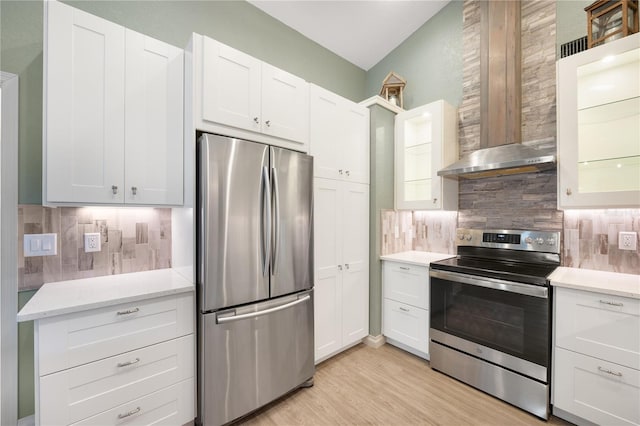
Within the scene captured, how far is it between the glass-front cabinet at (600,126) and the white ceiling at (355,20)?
5.33 feet

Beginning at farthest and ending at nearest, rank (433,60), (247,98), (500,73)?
(433,60) → (500,73) → (247,98)

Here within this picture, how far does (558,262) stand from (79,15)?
3688 mm

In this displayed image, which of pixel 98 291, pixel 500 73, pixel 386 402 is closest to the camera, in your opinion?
pixel 98 291

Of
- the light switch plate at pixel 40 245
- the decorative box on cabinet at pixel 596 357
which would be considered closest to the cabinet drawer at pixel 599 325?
the decorative box on cabinet at pixel 596 357

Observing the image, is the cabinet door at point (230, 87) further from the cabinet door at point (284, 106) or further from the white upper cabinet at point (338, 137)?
the white upper cabinet at point (338, 137)

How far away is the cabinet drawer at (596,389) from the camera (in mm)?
1545

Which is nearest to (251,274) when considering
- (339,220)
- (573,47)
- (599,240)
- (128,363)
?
(128,363)

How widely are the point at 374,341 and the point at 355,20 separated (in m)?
3.37

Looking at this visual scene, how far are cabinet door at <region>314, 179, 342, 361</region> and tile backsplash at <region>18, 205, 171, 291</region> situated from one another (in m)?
1.19

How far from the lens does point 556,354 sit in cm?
178

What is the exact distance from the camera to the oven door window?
6.03 ft

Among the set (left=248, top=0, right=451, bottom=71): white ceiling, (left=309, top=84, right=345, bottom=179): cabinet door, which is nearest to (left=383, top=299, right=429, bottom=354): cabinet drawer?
(left=309, top=84, right=345, bottom=179): cabinet door

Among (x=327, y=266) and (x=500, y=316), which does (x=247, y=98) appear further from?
(x=500, y=316)

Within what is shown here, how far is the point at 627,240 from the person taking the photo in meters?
1.95
